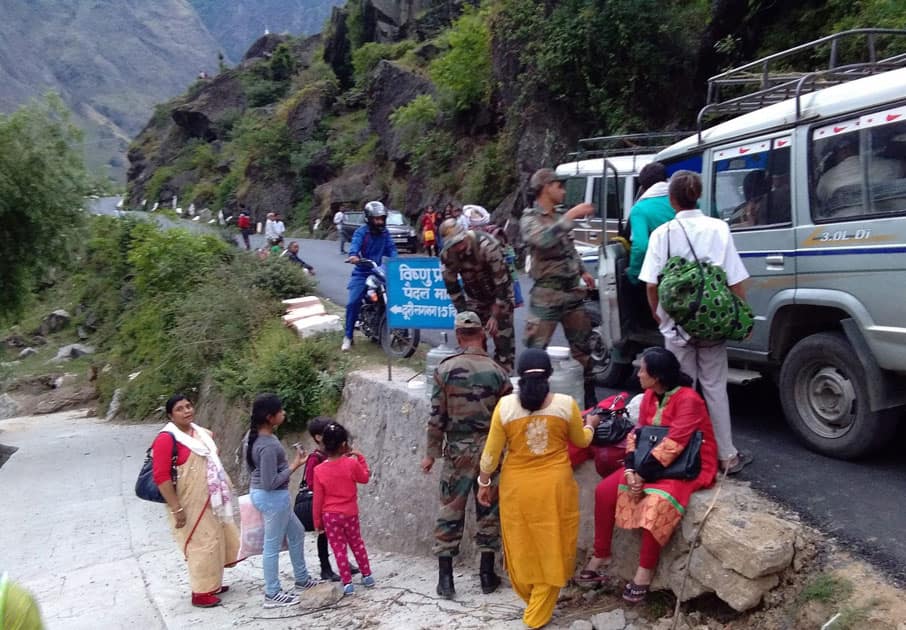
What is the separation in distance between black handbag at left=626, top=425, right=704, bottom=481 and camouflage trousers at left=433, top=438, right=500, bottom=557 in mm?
1151

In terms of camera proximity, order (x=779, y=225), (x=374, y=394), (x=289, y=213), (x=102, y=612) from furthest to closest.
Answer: (x=289, y=213) → (x=374, y=394) → (x=102, y=612) → (x=779, y=225)

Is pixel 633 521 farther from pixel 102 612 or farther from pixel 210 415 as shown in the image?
pixel 210 415

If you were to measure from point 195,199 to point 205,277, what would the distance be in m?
44.4

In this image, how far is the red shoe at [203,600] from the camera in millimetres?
6570

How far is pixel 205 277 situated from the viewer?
16.2m

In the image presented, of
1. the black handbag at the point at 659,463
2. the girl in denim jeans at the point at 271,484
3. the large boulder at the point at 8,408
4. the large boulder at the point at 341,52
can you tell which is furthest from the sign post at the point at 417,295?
the large boulder at the point at 341,52

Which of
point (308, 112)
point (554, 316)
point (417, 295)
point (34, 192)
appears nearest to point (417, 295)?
point (417, 295)

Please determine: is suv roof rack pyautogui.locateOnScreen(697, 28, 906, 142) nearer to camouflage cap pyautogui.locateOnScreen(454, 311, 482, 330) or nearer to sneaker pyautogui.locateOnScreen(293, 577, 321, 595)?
camouflage cap pyautogui.locateOnScreen(454, 311, 482, 330)

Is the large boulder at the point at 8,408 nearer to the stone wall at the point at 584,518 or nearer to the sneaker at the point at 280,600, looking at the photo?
the stone wall at the point at 584,518

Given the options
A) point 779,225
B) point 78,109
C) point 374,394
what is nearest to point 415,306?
point 374,394

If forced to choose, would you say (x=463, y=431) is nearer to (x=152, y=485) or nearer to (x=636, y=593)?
(x=636, y=593)

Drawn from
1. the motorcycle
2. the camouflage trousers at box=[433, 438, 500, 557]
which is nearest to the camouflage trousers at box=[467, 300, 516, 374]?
the camouflage trousers at box=[433, 438, 500, 557]

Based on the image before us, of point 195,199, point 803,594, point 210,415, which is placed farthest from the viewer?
point 195,199

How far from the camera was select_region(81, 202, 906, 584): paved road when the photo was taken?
14.3ft
